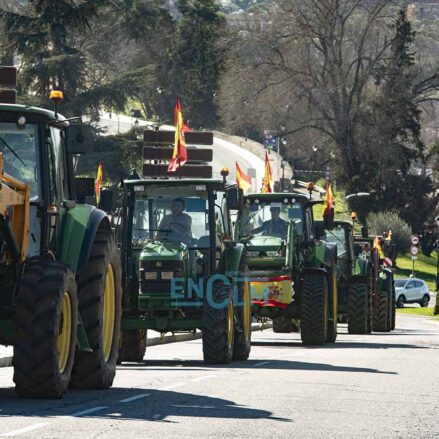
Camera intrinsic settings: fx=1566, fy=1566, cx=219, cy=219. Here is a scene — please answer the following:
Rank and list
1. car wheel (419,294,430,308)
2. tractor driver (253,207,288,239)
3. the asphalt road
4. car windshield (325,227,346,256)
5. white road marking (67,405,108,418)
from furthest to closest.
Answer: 1. car wheel (419,294,430,308)
2. car windshield (325,227,346,256)
3. tractor driver (253,207,288,239)
4. white road marking (67,405,108,418)
5. the asphalt road

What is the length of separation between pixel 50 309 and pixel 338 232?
Answer: 1003 inches

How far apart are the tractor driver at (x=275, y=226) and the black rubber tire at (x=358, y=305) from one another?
546 cm

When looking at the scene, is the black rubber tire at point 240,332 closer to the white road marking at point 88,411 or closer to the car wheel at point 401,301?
the white road marking at point 88,411

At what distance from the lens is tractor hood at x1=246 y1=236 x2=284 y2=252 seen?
30297 millimetres

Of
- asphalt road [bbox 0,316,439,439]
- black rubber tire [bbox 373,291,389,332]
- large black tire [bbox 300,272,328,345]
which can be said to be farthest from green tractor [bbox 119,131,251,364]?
black rubber tire [bbox 373,291,389,332]

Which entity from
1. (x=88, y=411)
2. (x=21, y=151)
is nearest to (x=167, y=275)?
(x=21, y=151)

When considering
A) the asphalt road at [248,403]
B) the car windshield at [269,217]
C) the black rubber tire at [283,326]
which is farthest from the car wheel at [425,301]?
the asphalt road at [248,403]

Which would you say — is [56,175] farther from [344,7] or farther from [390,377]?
[344,7]

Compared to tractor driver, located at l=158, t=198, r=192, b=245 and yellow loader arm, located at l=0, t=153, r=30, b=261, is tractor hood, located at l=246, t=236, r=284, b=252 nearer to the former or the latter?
tractor driver, located at l=158, t=198, r=192, b=245

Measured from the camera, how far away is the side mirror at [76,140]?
1526 cm

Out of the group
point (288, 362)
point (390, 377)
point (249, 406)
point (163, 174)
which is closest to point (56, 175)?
point (249, 406)

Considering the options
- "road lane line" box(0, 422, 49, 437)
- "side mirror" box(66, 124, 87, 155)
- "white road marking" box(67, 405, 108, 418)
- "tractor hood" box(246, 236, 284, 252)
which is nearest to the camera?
"road lane line" box(0, 422, 49, 437)

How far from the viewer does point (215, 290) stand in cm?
2231

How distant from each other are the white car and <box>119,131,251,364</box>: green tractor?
55327mm
